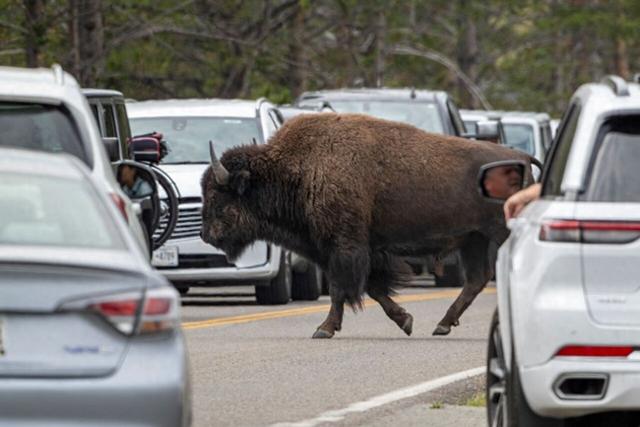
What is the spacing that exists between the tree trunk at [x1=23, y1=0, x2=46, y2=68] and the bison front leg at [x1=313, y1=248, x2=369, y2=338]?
11.5 m

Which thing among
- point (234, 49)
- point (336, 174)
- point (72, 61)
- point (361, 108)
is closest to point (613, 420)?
point (336, 174)

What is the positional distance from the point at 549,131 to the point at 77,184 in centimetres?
2811

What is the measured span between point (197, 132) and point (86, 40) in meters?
9.45

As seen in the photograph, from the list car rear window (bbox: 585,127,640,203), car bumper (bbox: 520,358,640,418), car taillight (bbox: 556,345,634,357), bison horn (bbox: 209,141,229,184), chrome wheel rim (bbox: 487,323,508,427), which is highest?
car rear window (bbox: 585,127,640,203)

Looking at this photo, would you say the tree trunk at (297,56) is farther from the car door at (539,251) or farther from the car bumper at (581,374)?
the car bumper at (581,374)

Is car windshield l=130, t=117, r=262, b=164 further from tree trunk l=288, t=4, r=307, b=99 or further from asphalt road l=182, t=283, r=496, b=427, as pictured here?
tree trunk l=288, t=4, r=307, b=99

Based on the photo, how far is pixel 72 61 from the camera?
28.5 metres

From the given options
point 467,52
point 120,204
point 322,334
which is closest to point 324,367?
point 322,334

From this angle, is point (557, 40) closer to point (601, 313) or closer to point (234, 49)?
point (234, 49)

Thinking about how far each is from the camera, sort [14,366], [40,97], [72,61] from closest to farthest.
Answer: [14,366], [40,97], [72,61]

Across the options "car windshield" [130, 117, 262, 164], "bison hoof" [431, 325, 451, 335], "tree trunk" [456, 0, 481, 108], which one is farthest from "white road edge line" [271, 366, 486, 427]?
"tree trunk" [456, 0, 481, 108]

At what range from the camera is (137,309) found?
277 inches

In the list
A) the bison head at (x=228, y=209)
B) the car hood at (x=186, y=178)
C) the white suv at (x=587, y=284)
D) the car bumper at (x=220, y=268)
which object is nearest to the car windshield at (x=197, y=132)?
A: the car hood at (x=186, y=178)

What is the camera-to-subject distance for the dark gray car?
6.86 m
